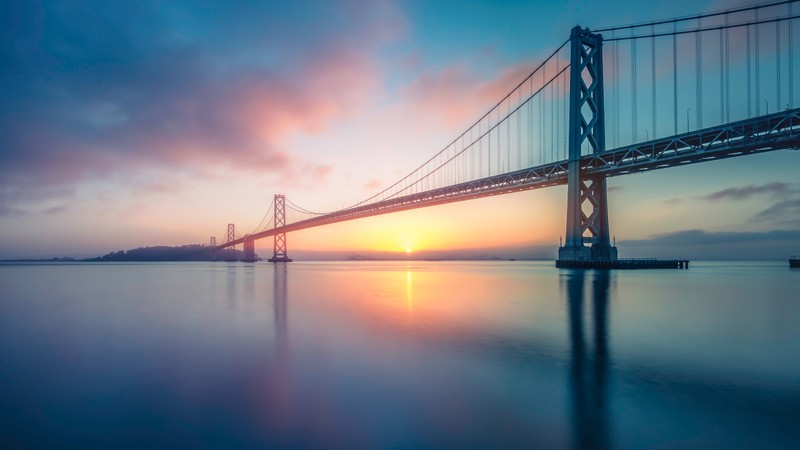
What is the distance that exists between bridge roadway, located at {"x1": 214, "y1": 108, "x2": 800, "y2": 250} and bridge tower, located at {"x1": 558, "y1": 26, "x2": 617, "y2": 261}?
4.57 ft

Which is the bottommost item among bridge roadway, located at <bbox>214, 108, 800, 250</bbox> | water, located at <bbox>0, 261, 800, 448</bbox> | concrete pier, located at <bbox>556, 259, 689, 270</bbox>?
concrete pier, located at <bbox>556, 259, 689, 270</bbox>

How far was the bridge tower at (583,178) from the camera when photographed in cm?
3681

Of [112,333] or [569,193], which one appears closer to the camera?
[112,333]

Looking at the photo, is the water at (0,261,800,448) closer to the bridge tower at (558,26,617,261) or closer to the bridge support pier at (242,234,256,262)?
the bridge tower at (558,26,617,261)

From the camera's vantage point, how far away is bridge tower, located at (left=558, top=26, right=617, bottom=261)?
3681 centimetres

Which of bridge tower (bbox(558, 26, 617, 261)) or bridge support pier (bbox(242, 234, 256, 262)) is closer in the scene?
bridge tower (bbox(558, 26, 617, 261))

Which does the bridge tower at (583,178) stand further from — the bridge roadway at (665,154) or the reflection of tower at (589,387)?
the reflection of tower at (589,387)

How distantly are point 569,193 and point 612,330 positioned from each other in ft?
95.2

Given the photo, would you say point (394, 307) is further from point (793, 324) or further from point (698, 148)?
point (698, 148)

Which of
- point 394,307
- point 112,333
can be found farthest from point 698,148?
point 112,333

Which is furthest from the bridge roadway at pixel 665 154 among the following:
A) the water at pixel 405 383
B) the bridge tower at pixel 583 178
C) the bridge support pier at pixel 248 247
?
the bridge support pier at pixel 248 247

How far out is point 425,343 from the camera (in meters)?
8.59

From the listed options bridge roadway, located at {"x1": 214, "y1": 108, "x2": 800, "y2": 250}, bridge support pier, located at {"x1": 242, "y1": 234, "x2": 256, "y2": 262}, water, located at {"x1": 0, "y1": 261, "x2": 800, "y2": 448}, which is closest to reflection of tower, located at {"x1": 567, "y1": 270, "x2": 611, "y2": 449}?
water, located at {"x1": 0, "y1": 261, "x2": 800, "y2": 448}

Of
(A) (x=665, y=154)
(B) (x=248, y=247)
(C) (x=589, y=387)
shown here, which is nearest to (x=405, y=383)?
(C) (x=589, y=387)
